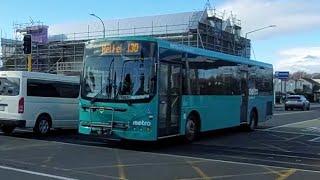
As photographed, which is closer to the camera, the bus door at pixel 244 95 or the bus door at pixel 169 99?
the bus door at pixel 169 99

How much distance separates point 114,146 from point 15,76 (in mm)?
4676

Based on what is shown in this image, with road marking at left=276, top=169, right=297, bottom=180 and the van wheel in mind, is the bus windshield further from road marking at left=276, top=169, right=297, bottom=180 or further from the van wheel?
the van wheel

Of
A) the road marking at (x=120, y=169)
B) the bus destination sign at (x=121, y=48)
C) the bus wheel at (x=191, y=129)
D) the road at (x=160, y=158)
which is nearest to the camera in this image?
the road marking at (x=120, y=169)

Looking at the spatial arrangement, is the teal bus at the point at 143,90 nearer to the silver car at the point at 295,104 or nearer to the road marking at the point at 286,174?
the road marking at the point at 286,174

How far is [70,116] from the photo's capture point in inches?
837

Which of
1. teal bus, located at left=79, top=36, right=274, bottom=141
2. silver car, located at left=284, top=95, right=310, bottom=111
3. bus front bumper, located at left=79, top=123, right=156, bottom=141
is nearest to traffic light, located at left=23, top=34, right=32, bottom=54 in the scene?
teal bus, located at left=79, top=36, right=274, bottom=141

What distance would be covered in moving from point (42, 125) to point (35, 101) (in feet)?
3.17

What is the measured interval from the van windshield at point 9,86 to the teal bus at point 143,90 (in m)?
3.53

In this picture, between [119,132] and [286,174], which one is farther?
[119,132]

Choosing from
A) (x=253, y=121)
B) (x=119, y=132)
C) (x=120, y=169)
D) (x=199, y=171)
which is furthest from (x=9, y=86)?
(x=253, y=121)

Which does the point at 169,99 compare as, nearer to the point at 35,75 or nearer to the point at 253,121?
the point at 35,75

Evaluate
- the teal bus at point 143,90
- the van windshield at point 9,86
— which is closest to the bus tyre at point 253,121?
the teal bus at point 143,90

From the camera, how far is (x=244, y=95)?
22625mm

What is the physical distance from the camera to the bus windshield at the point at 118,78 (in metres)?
15.5
